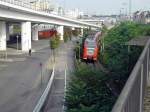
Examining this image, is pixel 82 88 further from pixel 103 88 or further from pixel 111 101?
pixel 111 101

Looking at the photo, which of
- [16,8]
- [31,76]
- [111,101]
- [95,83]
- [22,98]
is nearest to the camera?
[111,101]

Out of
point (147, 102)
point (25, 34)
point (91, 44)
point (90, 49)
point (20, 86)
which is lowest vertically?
point (20, 86)

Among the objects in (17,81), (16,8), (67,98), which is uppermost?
(16,8)

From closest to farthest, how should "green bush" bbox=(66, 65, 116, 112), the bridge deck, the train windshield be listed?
1. the bridge deck
2. "green bush" bbox=(66, 65, 116, 112)
3. the train windshield

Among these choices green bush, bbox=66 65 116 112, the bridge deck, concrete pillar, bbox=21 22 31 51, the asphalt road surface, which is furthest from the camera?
concrete pillar, bbox=21 22 31 51

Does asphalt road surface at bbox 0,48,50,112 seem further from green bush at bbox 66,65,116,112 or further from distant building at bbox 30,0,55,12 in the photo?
distant building at bbox 30,0,55,12

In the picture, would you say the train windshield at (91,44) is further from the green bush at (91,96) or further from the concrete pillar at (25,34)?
the green bush at (91,96)

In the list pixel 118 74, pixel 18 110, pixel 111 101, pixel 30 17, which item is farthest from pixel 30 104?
pixel 30 17

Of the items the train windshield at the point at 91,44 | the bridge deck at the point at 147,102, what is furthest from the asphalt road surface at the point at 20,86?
the bridge deck at the point at 147,102

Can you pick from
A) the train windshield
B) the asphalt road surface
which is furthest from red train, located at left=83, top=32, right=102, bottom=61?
the asphalt road surface

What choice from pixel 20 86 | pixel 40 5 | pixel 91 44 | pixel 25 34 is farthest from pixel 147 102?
pixel 40 5

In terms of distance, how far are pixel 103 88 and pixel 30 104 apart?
12658 millimetres

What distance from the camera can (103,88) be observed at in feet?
55.2

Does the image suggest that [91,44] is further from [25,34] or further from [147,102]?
[147,102]
